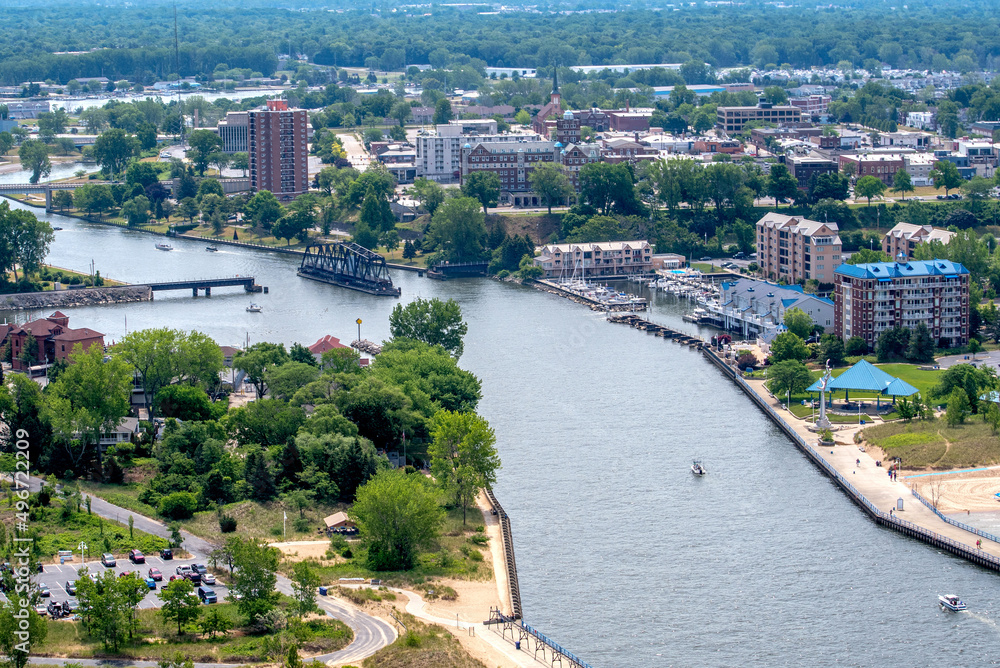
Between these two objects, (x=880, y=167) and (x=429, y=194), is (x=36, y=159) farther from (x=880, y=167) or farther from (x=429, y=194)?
(x=880, y=167)

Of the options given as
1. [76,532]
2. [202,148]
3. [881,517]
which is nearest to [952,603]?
[881,517]

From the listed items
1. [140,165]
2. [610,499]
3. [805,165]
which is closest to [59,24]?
[140,165]

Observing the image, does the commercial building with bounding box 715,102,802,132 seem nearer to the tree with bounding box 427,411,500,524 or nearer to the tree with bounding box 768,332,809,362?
the tree with bounding box 768,332,809,362

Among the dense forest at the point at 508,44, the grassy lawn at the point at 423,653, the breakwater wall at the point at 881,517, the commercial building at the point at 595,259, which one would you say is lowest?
the grassy lawn at the point at 423,653

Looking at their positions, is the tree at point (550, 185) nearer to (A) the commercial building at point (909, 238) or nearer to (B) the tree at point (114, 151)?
(A) the commercial building at point (909, 238)

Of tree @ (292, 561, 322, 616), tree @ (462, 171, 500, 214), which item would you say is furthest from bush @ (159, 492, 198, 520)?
tree @ (462, 171, 500, 214)

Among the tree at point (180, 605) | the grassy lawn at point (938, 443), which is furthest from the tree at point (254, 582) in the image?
the grassy lawn at point (938, 443)
